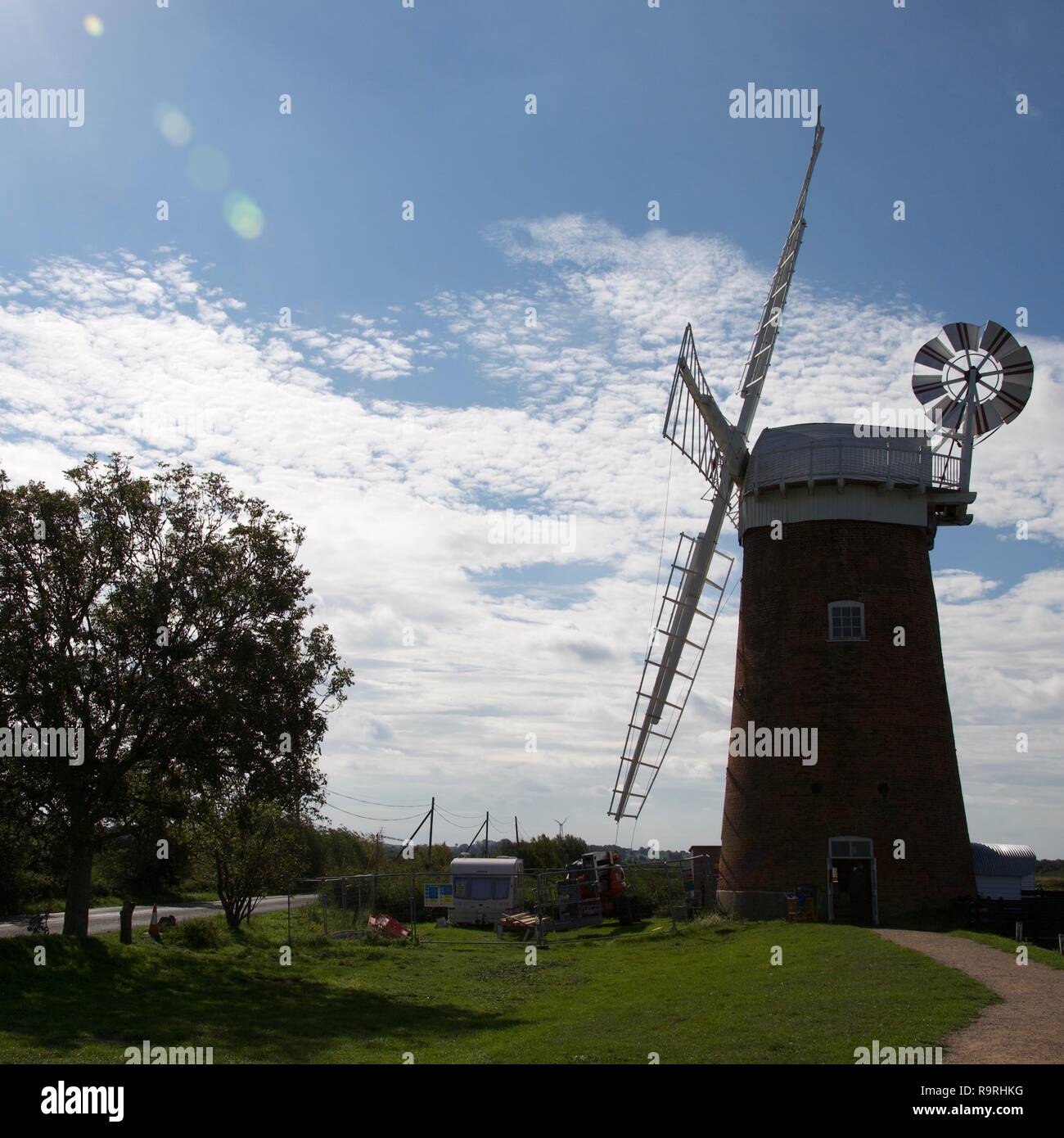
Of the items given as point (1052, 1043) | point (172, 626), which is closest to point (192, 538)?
point (172, 626)

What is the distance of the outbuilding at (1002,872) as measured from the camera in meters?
30.5

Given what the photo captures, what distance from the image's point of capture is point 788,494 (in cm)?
3197

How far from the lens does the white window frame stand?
30.4m

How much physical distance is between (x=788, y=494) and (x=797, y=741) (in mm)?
7042

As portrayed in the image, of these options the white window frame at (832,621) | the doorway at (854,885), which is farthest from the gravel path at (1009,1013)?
the white window frame at (832,621)

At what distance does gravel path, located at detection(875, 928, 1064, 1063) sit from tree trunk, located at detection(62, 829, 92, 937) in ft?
53.9

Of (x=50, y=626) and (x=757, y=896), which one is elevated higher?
(x=50, y=626)

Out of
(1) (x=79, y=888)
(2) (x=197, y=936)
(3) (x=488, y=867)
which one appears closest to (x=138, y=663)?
(1) (x=79, y=888)

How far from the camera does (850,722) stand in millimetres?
29766

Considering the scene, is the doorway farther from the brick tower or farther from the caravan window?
the caravan window

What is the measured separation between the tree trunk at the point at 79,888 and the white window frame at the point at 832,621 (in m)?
19.3

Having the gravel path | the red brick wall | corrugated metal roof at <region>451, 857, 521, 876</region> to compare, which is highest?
the red brick wall

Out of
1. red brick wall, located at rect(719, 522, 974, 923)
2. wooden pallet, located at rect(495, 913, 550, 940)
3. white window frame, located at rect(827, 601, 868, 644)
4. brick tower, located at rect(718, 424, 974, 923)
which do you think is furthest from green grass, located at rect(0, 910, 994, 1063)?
wooden pallet, located at rect(495, 913, 550, 940)

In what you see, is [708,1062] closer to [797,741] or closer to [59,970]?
[59,970]
